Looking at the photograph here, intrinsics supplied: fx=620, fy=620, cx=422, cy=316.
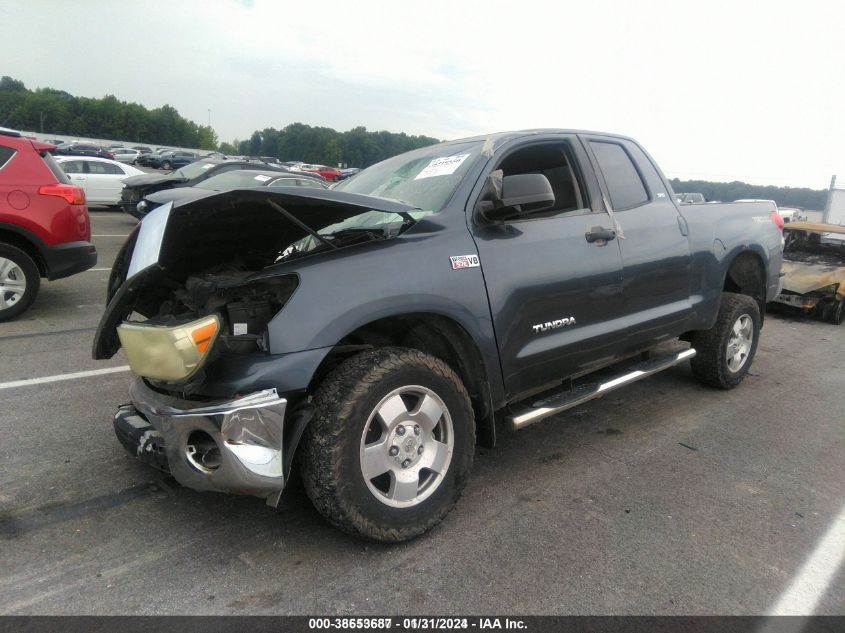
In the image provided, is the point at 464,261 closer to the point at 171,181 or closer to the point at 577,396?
the point at 577,396

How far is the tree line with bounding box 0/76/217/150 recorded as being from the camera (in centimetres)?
9631

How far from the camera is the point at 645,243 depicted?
4008 millimetres

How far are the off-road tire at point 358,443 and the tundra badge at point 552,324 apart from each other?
2.24 feet

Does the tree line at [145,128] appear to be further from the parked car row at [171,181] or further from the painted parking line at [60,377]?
the painted parking line at [60,377]

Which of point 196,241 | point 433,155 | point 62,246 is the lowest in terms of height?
point 62,246

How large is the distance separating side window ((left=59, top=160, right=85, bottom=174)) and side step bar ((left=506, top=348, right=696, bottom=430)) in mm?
17159

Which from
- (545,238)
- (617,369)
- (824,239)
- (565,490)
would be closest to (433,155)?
(545,238)

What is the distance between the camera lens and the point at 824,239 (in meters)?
9.38

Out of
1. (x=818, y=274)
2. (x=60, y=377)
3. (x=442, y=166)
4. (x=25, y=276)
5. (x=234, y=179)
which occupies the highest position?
(x=442, y=166)

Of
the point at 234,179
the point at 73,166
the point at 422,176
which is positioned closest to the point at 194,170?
the point at 234,179

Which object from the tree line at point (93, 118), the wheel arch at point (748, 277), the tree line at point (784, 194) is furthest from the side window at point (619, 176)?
the tree line at point (93, 118)

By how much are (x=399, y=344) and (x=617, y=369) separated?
265cm

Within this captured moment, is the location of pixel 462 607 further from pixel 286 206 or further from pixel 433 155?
pixel 433 155

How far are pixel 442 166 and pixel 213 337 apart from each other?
1.76 meters
